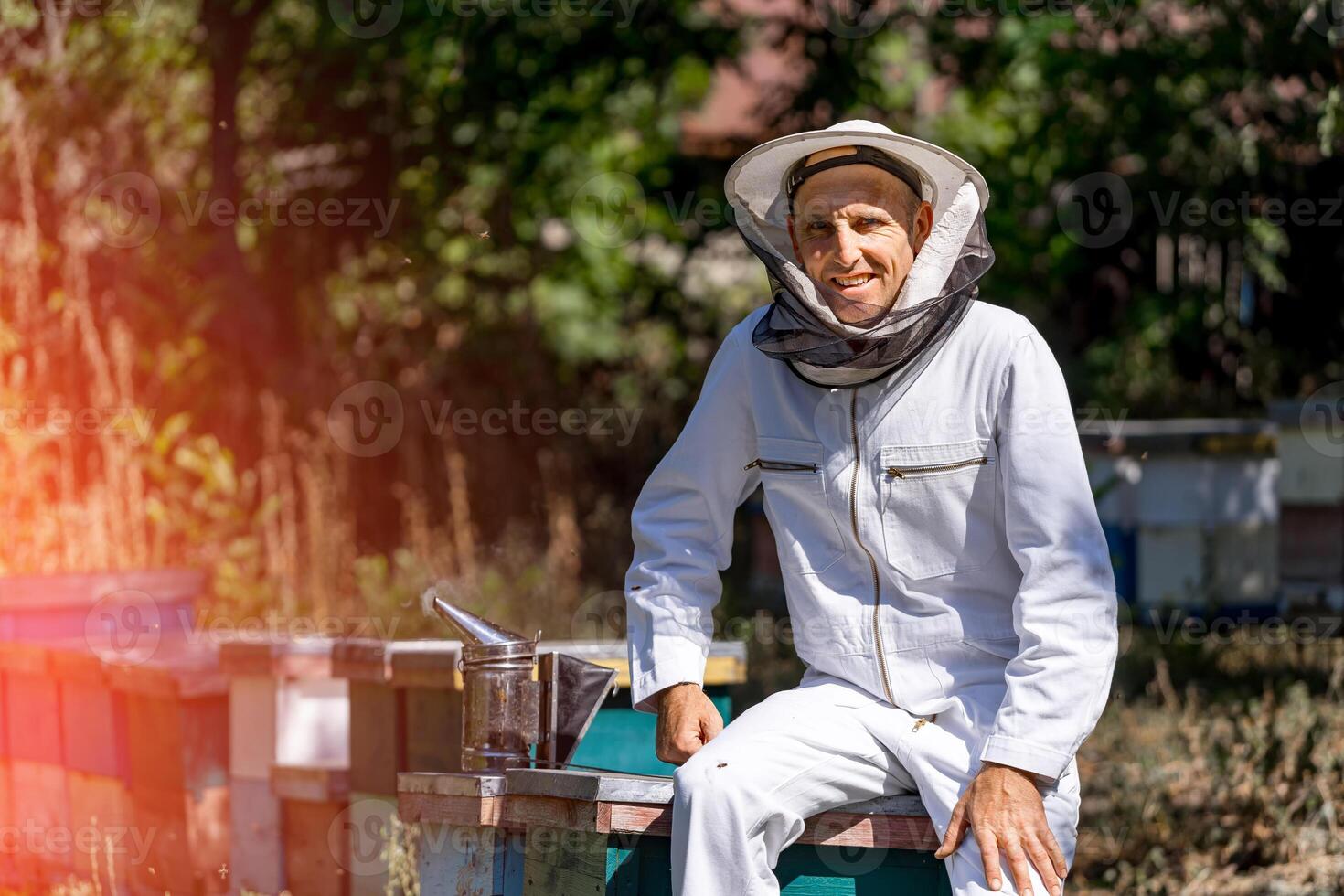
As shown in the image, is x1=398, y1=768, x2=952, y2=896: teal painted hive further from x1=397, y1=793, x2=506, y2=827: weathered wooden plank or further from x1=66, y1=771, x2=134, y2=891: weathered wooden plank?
x1=66, y1=771, x2=134, y2=891: weathered wooden plank

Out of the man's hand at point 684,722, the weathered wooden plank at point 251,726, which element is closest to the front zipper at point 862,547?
the man's hand at point 684,722

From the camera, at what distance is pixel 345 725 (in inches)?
152

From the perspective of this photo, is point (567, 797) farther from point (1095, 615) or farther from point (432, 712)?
point (432, 712)

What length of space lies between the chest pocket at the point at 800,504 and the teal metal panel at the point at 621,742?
0.95 metres

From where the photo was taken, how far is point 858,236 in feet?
8.13

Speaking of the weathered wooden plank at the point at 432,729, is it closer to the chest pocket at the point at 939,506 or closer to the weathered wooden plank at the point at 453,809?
the weathered wooden plank at the point at 453,809

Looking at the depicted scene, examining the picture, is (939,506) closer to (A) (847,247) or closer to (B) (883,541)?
(B) (883,541)

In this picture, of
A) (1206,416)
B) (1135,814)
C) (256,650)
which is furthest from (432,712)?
(1206,416)

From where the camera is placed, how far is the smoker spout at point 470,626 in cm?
268

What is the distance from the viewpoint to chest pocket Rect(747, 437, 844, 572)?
247 centimetres

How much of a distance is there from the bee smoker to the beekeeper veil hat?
0.73 meters

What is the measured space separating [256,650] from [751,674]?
2.53 meters

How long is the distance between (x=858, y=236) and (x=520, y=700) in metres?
1.05

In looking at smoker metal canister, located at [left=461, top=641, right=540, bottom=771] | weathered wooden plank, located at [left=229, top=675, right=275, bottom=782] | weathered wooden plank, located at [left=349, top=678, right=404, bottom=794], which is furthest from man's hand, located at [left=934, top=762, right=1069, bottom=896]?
weathered wooden plank, located at [left=229, top=675, right=275, bottom=782]
